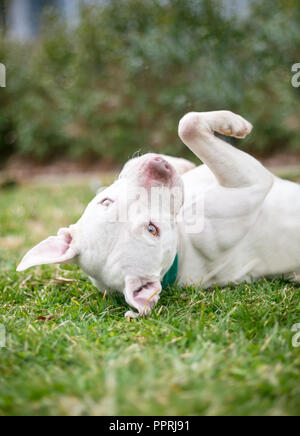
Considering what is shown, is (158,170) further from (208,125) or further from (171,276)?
(171,276)

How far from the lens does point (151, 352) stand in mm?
1973

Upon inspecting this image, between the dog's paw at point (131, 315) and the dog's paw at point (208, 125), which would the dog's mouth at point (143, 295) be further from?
the dog's paw at point (208, 125)

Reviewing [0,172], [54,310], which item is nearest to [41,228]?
[54,310]

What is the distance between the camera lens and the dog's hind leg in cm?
271

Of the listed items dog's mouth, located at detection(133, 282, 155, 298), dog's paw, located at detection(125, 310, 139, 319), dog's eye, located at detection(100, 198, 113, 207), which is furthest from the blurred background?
dog's paw, located at detection(125, 310, 139, 319)

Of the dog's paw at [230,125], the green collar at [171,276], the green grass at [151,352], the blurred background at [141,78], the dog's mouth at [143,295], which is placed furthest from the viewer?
the blurred background at [141,78]

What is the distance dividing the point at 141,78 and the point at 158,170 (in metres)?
6.43

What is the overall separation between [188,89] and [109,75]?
2.03 metres

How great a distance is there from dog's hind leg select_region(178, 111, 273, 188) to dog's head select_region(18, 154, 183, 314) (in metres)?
0.28

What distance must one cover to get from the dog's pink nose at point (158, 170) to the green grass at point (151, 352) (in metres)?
0.73

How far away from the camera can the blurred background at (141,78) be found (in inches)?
296

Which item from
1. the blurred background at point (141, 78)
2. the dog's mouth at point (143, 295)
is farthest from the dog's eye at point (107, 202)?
the blurred background at point (141, 78)
